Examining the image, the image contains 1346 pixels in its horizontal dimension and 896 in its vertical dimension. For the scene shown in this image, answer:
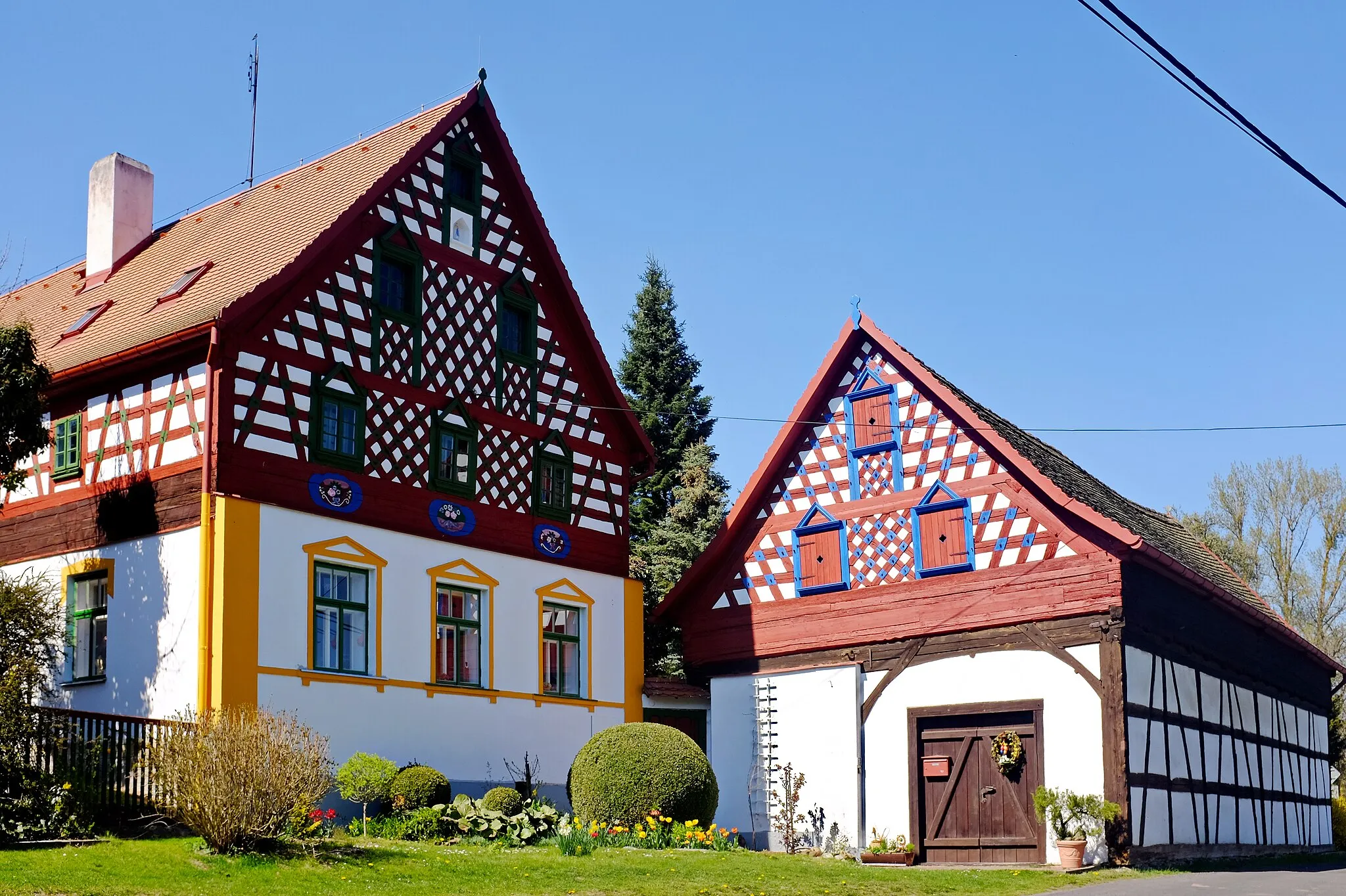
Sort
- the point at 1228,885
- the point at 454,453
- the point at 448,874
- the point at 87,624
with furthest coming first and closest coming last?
the point at 454,453 → the point at 87,624 → the point at 1228,885 → the point at 448,874

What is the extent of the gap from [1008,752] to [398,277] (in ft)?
40.2

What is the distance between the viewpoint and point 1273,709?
30.6 m

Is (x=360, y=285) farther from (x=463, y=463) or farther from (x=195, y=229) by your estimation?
(x=195, y=229)

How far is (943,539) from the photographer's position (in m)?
25.8

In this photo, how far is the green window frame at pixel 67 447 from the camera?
23969 millimetres

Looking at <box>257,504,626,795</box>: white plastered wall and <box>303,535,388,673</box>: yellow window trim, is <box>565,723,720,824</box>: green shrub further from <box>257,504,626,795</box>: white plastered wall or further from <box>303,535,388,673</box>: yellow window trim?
<box>303,535,388,673</box>: yellow window trim

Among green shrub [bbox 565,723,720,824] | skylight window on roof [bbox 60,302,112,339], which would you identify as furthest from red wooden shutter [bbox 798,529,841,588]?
skylight window on roof [bbox 60,302,112,339]

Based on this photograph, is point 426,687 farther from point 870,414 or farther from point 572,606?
point 870,414

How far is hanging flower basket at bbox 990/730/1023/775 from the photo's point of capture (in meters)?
24.2

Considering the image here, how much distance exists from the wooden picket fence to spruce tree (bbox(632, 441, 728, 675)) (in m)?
18.6

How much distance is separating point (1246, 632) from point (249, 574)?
18462mm

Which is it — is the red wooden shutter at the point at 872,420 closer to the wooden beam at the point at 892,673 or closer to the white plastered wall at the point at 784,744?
the wooden beam at the point at 892,673

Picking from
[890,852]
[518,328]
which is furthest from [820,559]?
[518,328]

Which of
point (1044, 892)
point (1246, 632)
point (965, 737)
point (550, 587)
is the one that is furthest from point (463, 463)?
point (1246, 632)
